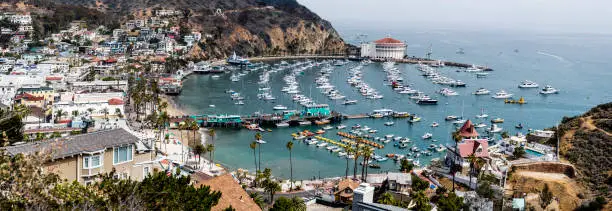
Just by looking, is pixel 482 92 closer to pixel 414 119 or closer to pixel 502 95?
pixel 502 95

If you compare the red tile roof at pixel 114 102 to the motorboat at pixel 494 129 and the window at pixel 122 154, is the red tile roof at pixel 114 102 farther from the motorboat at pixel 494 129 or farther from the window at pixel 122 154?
the motorboat at pixel 494 129

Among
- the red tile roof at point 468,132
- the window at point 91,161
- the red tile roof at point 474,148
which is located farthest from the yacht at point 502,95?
the window at point 91,161

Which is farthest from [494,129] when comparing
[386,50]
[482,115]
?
[386,50]

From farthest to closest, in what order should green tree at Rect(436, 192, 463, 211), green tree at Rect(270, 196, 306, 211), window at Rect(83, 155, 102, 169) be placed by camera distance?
green tree at Rect(436, 192, 463, 211) → green tree at Rect(270, 196, 306, 211) → window at Rect(83, 155, 102, 169)

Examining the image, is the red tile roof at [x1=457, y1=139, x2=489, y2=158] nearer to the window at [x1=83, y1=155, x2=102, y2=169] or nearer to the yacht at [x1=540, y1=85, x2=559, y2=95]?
the window at [x1=83, y1=155, x2=102, y2=169]

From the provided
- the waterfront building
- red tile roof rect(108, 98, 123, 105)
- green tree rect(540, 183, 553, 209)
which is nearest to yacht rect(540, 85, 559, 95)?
the waterfront building

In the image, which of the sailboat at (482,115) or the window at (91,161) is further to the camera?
the sailboat at (482,115)

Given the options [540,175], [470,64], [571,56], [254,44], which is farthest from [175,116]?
[571,56]
